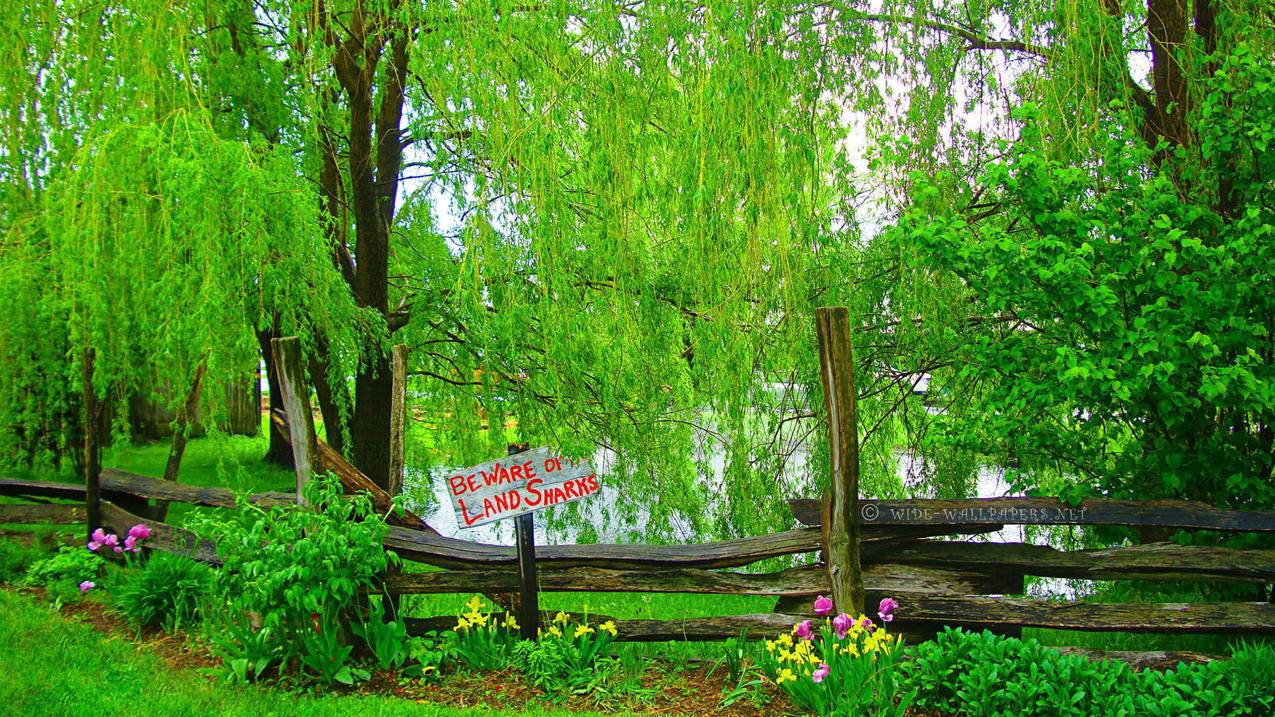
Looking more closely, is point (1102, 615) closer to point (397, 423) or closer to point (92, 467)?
point (397, 423)

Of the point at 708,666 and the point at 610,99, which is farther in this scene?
the point at 610,99

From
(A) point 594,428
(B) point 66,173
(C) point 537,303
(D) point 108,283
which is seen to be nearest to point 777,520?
(A) point 594,428

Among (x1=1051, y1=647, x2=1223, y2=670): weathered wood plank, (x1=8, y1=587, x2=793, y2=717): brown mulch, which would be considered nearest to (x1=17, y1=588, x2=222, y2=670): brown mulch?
(x1=8, y1=587, x2=793, y2=717): brown mulch

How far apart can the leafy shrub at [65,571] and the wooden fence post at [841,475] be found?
202 inches

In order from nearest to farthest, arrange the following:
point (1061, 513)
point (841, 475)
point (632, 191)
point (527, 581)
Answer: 1. point (841, 475)
2. point (1061, 513)
3. point (527, 581)
4. point (632, 191)

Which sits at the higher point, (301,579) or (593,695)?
(301,579)

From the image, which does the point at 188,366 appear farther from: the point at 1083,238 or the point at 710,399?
the point at 1083,238

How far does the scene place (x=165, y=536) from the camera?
6.35 m

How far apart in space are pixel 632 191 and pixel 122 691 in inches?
159

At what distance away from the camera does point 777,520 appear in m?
6.79

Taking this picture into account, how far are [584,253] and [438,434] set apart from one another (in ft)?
8.78

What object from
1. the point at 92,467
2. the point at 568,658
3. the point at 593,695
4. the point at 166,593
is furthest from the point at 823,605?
the point at 92,467

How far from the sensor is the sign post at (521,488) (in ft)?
16.0

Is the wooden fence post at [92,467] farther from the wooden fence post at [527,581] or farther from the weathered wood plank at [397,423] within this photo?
the wooden fence post at [527,581]
